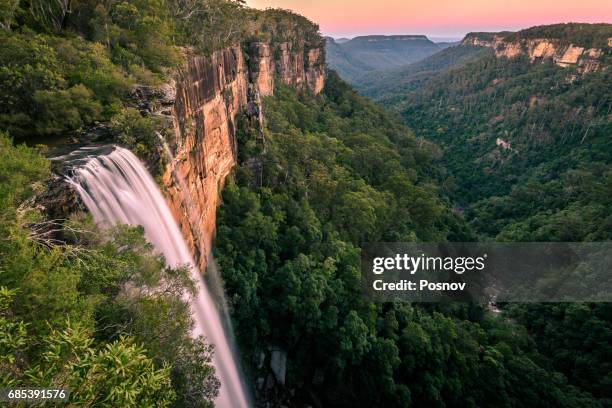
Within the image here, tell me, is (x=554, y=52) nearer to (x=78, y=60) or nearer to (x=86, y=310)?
(x=78, y=60)

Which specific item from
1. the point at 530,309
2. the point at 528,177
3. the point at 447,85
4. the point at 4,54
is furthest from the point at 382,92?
the point at 4,54

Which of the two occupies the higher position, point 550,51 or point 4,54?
point 550,51

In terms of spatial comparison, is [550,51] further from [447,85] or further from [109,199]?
[109,199]

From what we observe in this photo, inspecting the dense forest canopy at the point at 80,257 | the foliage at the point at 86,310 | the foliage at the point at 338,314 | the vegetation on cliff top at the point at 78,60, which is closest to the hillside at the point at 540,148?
the foliage at the point at 338,314

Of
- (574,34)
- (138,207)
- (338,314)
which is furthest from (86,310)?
(574,34)

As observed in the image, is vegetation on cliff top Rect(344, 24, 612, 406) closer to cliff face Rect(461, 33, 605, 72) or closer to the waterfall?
cliff face Rect(461, 33, 605, 72)

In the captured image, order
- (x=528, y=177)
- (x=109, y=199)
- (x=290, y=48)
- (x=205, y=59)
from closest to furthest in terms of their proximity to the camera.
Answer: (x=109, y=199) → (x=205, y=59) → (x=290, y=48) → (x=528, y=177)
